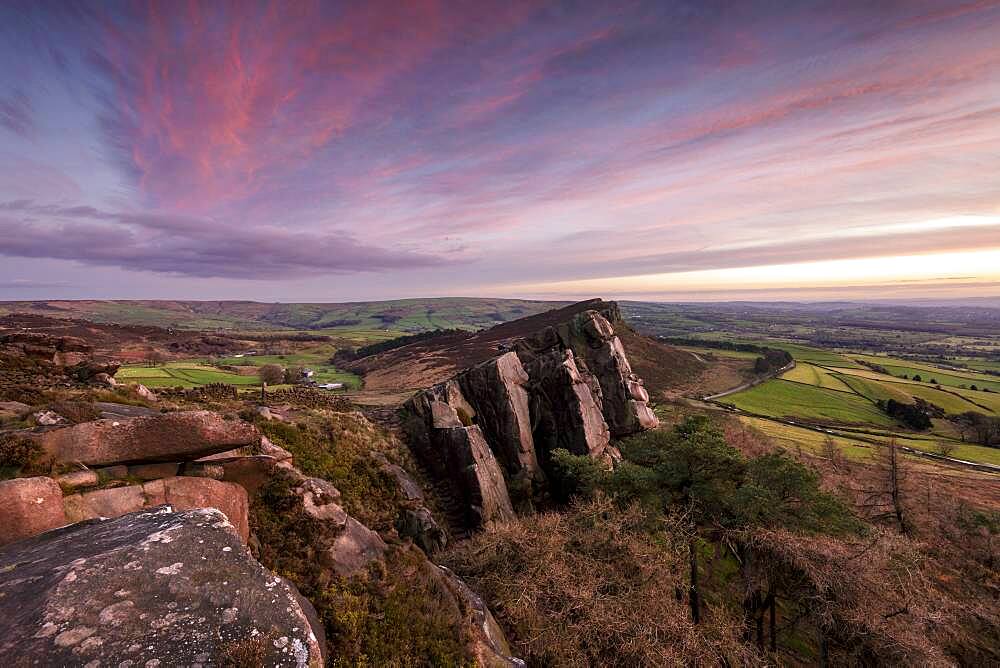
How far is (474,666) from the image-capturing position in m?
11.1

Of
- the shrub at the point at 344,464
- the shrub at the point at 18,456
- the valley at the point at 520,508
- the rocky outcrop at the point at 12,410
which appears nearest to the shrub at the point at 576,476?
the valley at the point at 520,508

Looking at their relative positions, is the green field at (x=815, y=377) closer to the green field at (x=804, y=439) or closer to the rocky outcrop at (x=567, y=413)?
the green field at (x=804, y=439)

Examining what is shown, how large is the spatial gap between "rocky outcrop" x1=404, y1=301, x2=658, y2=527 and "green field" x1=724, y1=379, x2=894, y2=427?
60003 mm

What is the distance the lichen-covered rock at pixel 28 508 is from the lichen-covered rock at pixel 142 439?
2.17 meters

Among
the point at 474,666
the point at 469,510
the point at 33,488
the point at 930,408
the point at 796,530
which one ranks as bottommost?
the point at 930,408

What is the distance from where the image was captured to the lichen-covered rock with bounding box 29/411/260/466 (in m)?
11.3

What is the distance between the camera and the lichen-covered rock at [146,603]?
5.85 m

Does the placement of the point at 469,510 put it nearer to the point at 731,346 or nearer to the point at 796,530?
the point at 796,530

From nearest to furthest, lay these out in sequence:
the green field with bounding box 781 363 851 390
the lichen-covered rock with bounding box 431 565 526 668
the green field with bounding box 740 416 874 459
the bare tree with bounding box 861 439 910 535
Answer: the lichen-covered rock with bounding box 431 565 526 668
the bare tree with bounding box 861 439 910 535
the green field with bounding box 740 416 874 459
the green field with bounding box 781 363 851 390

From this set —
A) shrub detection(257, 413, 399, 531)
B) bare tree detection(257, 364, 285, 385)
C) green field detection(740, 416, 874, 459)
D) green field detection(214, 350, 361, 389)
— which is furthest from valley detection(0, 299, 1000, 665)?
green field detection(214, 350, 361, 389)

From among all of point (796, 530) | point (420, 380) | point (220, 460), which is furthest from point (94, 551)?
point (420, 380)

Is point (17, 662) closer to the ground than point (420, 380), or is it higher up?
higher up

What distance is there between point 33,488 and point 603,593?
17.8 m

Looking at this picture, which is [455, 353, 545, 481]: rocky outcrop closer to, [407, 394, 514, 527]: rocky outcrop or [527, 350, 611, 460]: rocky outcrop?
[527, 350, 611, 460]: rocky outcrop
